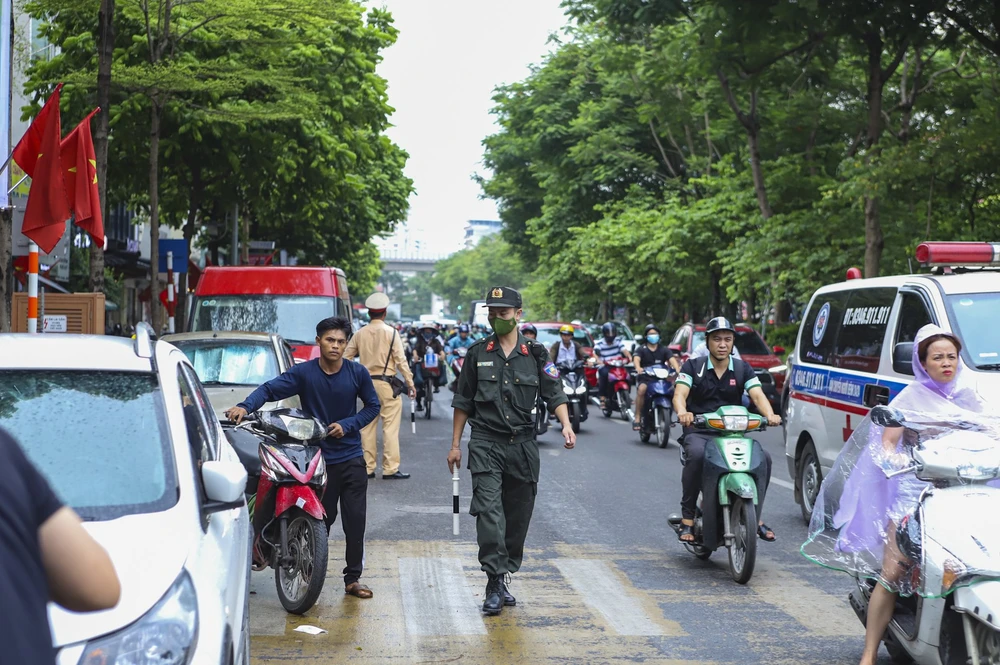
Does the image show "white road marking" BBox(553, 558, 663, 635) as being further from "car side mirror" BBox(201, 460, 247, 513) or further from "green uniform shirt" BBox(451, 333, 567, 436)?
"car side mirror" BBox(201, 460, 247, 513)

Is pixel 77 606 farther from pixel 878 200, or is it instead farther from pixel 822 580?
pixel 878 200

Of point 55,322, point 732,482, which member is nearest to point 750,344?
point 55,322

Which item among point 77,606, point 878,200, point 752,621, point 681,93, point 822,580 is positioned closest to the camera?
point 77,606

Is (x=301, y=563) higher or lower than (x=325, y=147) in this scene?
lower

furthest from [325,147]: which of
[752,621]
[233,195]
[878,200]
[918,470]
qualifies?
[918,470]

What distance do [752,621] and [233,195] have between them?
2232 centimetres

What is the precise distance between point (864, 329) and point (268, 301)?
10.2 m

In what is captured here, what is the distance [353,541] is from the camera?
25.6ft

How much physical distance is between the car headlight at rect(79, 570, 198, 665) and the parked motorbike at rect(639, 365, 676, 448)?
13866mm

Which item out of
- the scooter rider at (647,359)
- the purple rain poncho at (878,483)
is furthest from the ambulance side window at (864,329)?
the scooter rider at (647,359)

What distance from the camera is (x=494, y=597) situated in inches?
287

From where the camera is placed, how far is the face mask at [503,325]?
7496 millimetres

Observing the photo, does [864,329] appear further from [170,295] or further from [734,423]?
[170,295]

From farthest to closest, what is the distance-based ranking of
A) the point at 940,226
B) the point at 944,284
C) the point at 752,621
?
the point at 940,226
the point at 944,284
the point at 752,621
